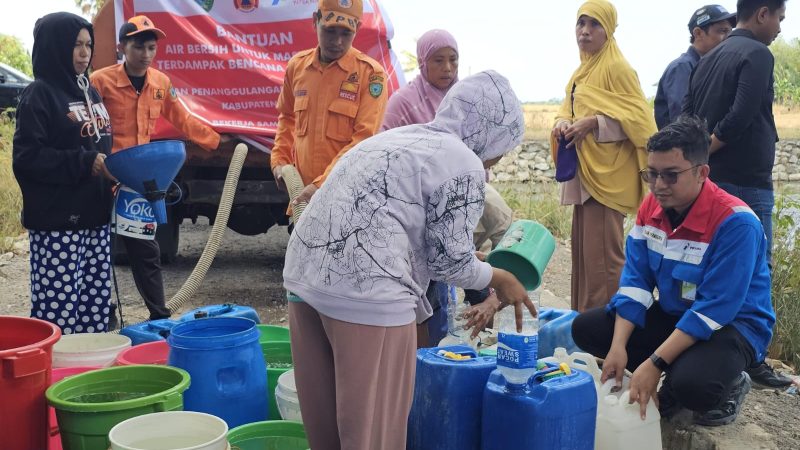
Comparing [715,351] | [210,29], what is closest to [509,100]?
[715,351]

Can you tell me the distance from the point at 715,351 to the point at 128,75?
3.52 m

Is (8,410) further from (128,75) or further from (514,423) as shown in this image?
(128,75)

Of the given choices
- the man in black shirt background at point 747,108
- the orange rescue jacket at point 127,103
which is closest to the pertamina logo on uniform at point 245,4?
the orange rescue jacket at point 127,103

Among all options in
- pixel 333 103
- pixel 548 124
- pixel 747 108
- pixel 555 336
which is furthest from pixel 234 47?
pixel 548 124

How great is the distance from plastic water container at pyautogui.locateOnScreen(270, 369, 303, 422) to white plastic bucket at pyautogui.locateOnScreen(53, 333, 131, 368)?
0.70 meters

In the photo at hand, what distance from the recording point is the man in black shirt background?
12.8ft

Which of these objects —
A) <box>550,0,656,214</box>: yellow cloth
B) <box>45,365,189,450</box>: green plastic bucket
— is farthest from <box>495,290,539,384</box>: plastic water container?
<box>550,0,656,214</box>: yellow cloth

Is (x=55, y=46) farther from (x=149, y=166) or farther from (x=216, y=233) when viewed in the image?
(x=216, y=233)

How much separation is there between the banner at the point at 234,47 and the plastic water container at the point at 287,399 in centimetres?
316

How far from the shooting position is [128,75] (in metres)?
4.71

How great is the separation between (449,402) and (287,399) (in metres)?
0.60

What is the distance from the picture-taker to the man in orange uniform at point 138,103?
451 cm

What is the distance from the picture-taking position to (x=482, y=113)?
221 centimetres

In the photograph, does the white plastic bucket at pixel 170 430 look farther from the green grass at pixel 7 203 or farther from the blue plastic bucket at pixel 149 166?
the green grass at pixel 7 203
